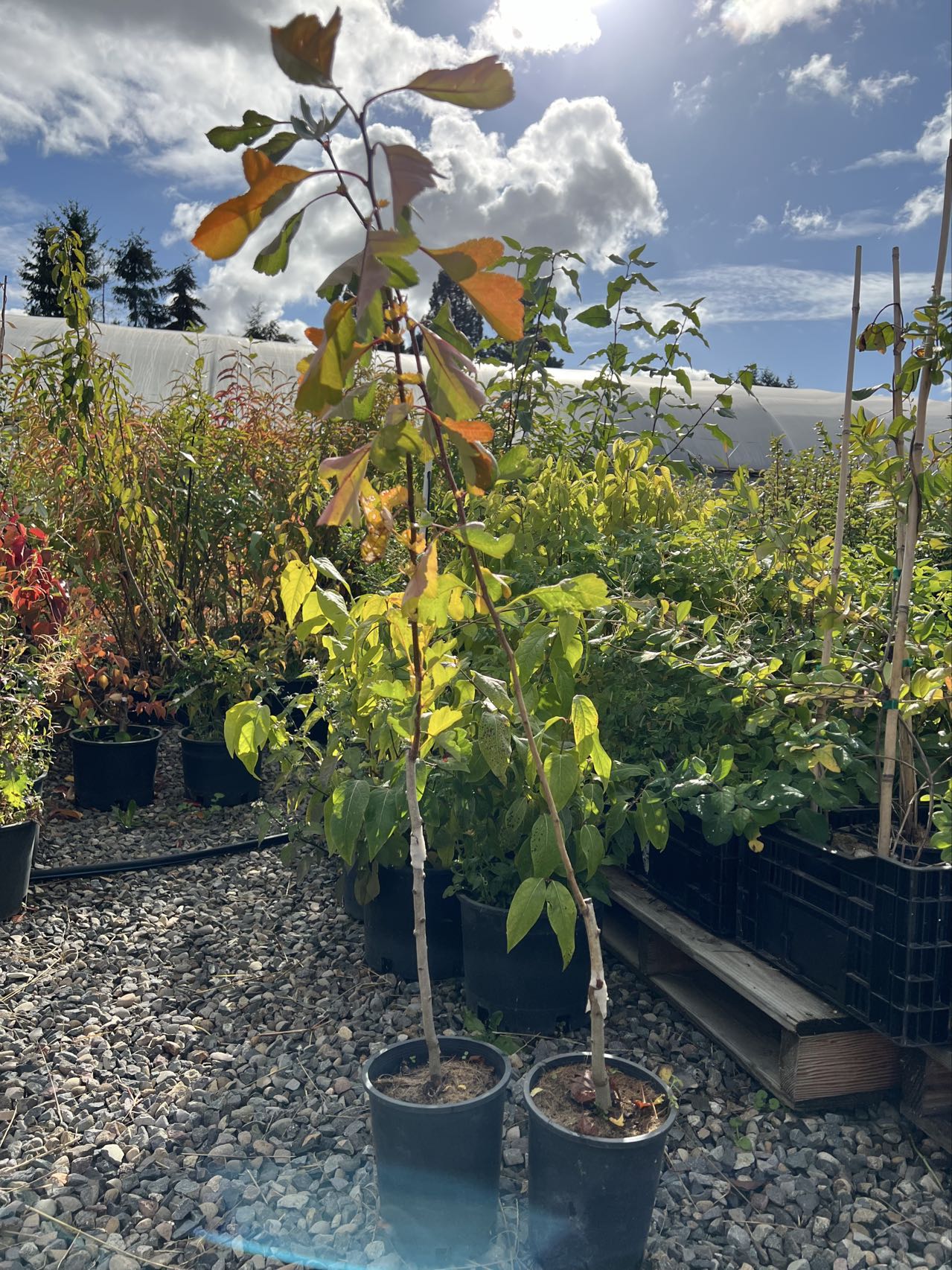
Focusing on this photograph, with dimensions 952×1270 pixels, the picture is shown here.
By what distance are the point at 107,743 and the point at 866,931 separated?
2.89 metres

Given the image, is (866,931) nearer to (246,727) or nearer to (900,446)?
(900,446)

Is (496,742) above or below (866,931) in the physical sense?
above

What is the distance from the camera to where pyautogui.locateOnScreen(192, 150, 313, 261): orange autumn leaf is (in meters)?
0.90

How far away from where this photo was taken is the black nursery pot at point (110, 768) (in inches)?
146

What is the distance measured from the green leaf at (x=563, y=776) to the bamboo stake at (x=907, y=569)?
644mm

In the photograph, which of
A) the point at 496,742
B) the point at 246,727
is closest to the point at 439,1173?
the point at 496,742

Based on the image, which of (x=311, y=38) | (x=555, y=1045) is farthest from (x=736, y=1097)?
(x=311, y=38)

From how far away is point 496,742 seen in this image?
1403 mm

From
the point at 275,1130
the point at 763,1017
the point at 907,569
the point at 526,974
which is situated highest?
the point at 907,569

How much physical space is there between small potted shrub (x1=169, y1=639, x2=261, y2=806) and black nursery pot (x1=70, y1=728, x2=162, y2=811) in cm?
16

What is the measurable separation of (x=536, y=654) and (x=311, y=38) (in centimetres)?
77

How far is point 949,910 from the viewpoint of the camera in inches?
65.6

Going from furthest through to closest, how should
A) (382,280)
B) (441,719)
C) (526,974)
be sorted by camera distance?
(526,974) < (441,719) < (382,280)

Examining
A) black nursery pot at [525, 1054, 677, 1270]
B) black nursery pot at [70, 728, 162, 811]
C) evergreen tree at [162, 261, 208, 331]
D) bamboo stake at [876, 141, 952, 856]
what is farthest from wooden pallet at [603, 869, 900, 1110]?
evergreen tree at [162, 261, 208, 331]
